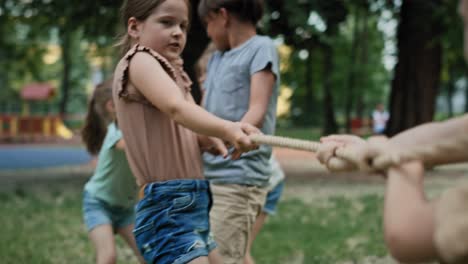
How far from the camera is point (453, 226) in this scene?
154cm

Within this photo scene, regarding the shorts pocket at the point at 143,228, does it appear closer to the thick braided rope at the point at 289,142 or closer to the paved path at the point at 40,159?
the thick braided rope at the point at 289,142

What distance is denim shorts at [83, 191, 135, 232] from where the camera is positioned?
4.48 m

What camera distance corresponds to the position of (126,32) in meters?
3.19

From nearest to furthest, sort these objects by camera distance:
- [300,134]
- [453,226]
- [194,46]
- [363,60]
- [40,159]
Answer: [453,226], [194,46], [40,159], [300,134], [363,60]

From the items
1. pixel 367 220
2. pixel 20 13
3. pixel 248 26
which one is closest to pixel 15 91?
pixel 20 13

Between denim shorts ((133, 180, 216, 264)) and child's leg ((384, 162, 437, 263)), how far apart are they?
1255 mm

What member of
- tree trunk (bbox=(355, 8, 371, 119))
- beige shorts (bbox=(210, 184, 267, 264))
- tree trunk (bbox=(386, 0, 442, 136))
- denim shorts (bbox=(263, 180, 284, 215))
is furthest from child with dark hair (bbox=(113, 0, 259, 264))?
tree trunk (bbox=(355, 8, 371, 119))

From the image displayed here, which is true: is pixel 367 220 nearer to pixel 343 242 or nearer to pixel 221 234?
pixel 343 242

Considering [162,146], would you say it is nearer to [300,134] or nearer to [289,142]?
[289,142]

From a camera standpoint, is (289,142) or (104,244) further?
(104,244)

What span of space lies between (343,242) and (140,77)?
169 inches

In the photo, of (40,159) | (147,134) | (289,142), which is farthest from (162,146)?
(40,159)

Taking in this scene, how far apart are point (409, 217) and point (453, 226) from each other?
0.30ft

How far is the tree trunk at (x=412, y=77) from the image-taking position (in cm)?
1631
